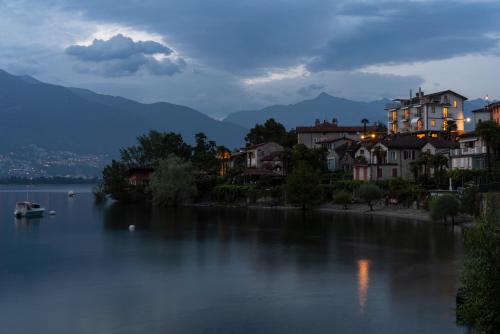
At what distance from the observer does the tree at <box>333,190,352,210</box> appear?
331ft

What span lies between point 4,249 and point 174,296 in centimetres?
3333

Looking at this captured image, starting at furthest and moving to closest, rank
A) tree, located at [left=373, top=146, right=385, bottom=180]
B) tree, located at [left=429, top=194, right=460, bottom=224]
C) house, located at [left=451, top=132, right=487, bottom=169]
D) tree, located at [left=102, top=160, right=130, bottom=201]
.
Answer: tree, located at [left=102, top=160, right=130, bottom=201], tree, located at [left=373, top=146, right=385, bottom=180], house, located at [left=451, top=132, right=487, bottom=169], tree, located at [left=429, top=194, right=460, bottom=224]

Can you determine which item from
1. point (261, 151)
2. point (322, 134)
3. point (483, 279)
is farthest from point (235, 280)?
point (322, 134)

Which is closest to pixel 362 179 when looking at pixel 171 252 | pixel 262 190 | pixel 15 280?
pixel 262 190

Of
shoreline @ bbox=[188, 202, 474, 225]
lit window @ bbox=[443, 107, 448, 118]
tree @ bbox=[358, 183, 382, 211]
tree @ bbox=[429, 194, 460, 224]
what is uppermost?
lit window @ bbox=[443, 107, 448, 118]

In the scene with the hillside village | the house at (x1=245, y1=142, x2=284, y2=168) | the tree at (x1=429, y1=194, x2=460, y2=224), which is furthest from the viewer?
the house at (x1=245, y1=142, x2=284, y2=168)

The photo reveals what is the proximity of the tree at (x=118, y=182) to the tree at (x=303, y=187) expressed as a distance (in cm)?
5650

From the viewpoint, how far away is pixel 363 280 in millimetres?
43250

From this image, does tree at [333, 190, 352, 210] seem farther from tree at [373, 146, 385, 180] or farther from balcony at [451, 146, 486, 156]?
balcony at [451, 146, 486, 156]

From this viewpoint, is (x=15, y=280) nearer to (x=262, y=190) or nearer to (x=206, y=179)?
(x=262, y=190)

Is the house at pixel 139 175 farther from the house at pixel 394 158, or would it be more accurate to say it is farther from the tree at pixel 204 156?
the house at pixel 394 158

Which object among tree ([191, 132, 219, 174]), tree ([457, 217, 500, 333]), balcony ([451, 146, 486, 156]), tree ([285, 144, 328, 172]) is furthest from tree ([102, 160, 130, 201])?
tree ([457, 217, 500, 333])

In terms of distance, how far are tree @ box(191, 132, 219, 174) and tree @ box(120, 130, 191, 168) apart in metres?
2.95

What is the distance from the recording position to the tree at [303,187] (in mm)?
105500
